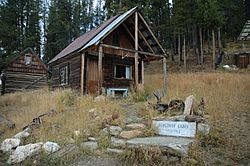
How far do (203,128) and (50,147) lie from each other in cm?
417

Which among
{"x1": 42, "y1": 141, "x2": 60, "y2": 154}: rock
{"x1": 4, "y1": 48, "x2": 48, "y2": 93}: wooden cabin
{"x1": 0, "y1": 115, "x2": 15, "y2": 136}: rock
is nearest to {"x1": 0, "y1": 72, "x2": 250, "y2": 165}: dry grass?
{"x1": 0, "y1": 115, "x2": 15, "y2": 136}: rock

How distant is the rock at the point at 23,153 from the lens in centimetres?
715

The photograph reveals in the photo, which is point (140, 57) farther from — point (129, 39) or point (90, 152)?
point (90, 152)

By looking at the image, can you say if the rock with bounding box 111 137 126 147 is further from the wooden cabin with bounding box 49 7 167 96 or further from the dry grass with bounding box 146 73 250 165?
the wooden cabin with bounding box 49 7 167 96

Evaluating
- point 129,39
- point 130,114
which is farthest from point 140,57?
point 130,114

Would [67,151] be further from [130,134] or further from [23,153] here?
[130,134]

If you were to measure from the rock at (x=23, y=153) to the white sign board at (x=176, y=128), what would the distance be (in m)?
3.44

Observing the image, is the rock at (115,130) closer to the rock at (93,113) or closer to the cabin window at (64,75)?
the rock at (93,113)

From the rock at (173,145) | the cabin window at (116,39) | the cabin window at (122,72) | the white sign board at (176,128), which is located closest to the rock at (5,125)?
the white sign board at (176,128)

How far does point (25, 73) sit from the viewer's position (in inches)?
1180

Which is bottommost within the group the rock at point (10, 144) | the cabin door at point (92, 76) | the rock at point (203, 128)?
the rock at point (10, 144)

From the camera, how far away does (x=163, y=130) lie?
748 cm

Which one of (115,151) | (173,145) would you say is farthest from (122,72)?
(173,145)

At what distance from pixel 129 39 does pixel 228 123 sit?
1448cm
